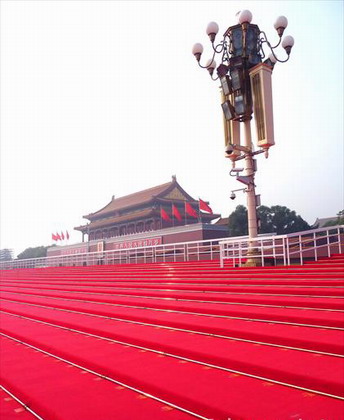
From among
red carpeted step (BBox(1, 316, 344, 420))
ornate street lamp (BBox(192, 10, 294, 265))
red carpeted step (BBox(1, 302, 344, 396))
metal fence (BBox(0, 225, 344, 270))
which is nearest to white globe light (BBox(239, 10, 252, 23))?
ornate street lamp (BBox(192, 10, 294, 265))

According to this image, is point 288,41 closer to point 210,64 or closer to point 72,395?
point 210,64

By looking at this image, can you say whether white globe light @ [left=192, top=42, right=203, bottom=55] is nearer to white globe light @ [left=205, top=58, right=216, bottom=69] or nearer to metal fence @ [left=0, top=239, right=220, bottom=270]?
white globe light @ [left=205, top=58, right=216, bottom=69]

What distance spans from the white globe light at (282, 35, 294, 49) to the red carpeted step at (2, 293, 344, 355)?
Answer: 9330 millimetres

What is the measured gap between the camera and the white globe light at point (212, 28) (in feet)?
36.1

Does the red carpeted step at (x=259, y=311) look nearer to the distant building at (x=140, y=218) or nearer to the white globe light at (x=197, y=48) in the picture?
the white globe light at (x=197, y=48)

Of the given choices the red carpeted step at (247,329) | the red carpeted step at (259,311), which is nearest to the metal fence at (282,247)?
the red carpeted step at (259,311)

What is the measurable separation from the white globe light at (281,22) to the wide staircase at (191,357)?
766 centimetres

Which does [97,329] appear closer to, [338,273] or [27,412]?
[27,412]

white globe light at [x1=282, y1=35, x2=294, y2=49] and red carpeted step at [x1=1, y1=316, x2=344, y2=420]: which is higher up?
white globe light at [x1=282, y1=35, x2=294, y2=49]

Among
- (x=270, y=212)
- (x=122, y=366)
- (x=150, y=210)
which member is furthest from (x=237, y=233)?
(x=122, y=366)

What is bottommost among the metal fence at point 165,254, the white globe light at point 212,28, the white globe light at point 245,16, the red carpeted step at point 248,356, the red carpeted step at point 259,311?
the red carpeted step at point 248,356

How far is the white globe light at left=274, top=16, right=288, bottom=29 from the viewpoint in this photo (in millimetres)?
10883

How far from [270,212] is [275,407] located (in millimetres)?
39113

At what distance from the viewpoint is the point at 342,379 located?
114 inches
